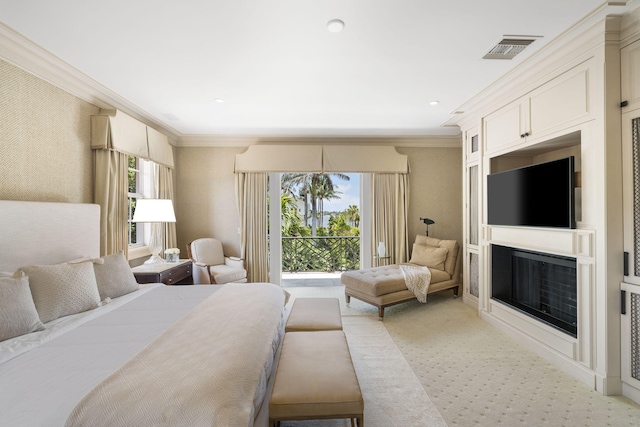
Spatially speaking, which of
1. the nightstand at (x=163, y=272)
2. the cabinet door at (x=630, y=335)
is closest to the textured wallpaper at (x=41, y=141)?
the nightstand at (x=163, y=272)

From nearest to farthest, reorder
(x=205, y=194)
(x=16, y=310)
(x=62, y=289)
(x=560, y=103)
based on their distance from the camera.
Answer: (x=16, y=310) → (x=62, y=289) → (x=560, y=103) → (x=205, y=194)

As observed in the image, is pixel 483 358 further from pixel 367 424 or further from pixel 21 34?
pixel 21 34

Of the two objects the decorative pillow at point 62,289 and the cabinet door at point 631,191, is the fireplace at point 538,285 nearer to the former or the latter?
the cabinet door at point 631,191

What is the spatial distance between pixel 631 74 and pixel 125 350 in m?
3.72

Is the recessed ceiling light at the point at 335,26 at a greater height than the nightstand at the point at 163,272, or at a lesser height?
greater

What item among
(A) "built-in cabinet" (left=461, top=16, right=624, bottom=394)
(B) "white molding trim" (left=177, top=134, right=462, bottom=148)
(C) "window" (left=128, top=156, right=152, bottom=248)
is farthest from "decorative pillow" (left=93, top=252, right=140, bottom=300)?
(A) "built-in cabinet" (left=461, top=16, right=624, bottom=394)

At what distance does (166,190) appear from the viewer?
4.66 metres

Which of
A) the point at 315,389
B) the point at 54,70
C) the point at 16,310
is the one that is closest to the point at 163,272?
the point at 16,310

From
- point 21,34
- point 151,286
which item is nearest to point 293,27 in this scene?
point 21,34

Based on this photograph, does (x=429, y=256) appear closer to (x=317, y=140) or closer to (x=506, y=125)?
(x=506, y=125)

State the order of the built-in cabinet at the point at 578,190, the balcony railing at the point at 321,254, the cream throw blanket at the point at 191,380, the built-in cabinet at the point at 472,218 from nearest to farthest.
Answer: the cream throw blanket at the point at 191,380, the built-in cabinet at the point at 578,190, the built-in cabinet at the point at 472,218, the balcony railing at the point at 321,254

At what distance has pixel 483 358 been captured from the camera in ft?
9.11

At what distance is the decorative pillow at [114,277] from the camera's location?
2.50 m

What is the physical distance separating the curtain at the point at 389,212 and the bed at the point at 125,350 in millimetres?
2996
